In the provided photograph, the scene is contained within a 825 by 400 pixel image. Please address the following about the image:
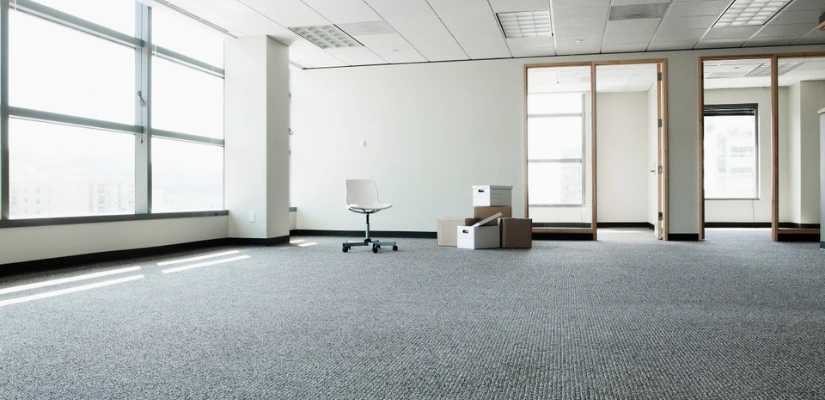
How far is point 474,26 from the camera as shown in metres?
5.90

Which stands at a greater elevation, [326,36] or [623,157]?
[326,36]

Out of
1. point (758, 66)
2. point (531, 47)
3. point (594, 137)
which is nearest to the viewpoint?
point (531, 47)

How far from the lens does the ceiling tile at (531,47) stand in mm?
6436

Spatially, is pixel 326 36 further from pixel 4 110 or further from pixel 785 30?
pixel 785 30

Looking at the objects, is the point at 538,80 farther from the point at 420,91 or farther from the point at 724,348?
the point at 724,348

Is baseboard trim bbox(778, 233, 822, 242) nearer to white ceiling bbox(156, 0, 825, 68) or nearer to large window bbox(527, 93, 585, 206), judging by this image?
white ceiling bbox(156, 0, 825, 68)

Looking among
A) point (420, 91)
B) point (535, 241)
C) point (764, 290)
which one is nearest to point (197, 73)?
point (420, 91)

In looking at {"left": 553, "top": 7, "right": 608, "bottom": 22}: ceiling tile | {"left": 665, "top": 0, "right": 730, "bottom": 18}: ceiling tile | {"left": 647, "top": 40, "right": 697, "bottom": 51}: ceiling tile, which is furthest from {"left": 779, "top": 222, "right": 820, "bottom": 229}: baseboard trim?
{"left": 553, "top": 7, "right": 608, "bottom": 22}: ceiling tile

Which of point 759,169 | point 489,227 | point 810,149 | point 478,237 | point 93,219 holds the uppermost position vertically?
point 810,149

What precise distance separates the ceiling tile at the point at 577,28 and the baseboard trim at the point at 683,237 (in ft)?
8.80

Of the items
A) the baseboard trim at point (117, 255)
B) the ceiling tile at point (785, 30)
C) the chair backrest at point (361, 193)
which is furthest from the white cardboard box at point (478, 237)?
the ceiling tile at point (785, 30)

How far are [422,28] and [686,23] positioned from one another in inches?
108

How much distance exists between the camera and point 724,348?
196cm

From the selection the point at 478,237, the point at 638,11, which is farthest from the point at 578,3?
the point at 478,237
